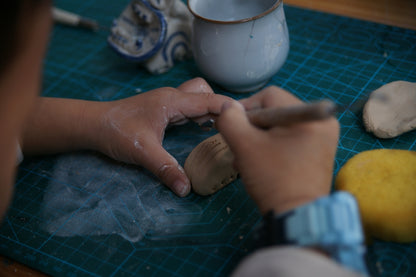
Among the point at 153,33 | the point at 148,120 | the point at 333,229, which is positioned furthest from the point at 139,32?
the point at 333,229

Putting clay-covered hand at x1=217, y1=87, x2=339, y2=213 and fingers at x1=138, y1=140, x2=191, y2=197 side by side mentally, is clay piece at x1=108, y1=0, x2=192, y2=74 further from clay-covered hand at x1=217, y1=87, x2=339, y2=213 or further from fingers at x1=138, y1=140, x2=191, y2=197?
clay-covered hand at x1=217, y1=87, x2=339, y2=213

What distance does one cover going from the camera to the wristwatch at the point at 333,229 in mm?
532

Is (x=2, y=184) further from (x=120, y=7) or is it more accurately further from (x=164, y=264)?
(x=120, y=7)

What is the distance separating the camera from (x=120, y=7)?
1.46m

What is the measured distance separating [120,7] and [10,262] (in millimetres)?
942

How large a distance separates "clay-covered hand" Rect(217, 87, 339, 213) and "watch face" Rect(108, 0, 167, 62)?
556mm

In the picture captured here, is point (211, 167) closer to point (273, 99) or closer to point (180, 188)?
point (180, 188)

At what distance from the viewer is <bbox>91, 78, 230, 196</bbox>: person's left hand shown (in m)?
0.87

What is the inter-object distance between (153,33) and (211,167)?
0.47 metres

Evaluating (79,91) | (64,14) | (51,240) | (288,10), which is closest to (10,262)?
(51,240)

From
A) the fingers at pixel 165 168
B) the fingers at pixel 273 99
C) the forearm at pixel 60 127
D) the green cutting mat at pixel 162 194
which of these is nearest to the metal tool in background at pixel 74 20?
the green cutting mat at pixel 162 194

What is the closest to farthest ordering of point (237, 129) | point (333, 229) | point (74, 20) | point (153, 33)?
point (333, 229) → point (237, 129) → point (153, 33) → point (74, 20)

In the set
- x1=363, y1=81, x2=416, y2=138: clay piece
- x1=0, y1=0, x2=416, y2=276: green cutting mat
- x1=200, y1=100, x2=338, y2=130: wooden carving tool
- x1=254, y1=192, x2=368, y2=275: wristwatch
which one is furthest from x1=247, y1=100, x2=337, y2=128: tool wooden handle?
x1=363, y1=81, x2=416, y2=138: clay piece

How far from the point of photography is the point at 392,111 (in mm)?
898
